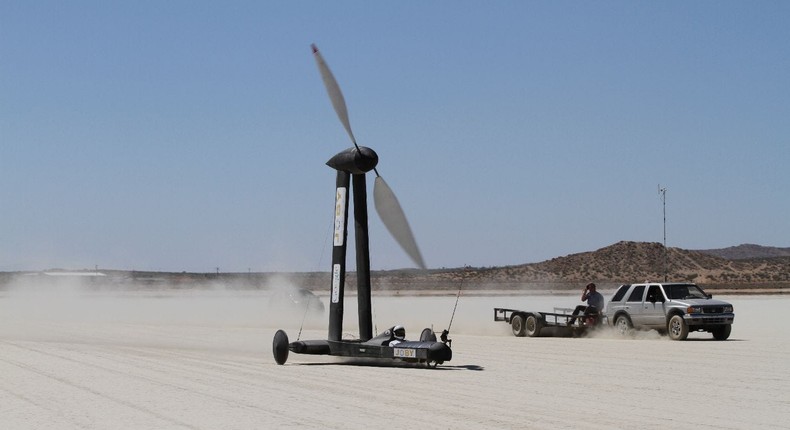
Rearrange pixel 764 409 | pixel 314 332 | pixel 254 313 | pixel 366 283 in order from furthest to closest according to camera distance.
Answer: pixel 254 313
pixel 314 332
pixel 366 283
pixel 764 409

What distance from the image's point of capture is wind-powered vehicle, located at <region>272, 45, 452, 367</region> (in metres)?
21.8

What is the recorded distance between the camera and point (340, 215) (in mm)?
22859

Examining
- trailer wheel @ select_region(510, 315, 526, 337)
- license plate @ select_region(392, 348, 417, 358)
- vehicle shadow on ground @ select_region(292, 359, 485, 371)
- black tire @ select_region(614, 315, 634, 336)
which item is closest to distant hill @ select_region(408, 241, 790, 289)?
trailer wheel @ select_region(510, 315, 526, 337)

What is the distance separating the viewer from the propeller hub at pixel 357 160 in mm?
22141

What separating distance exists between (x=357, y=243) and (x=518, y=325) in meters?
12.1

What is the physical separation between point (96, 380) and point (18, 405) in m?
3.29

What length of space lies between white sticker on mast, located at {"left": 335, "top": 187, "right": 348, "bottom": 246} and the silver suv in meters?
12.5

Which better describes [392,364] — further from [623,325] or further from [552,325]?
[623,325]

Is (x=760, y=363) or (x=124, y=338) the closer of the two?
(x=760, y=363)

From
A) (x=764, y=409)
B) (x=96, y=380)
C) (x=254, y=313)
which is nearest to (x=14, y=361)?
(x=96, y=380)

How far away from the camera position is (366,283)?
74.1ft

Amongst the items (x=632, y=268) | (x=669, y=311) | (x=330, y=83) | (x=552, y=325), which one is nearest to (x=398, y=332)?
(x=330, y=83)

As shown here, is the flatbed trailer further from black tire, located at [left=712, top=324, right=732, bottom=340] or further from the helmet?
the helmet

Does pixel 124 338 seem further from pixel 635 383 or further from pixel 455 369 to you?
pixel 635 383
